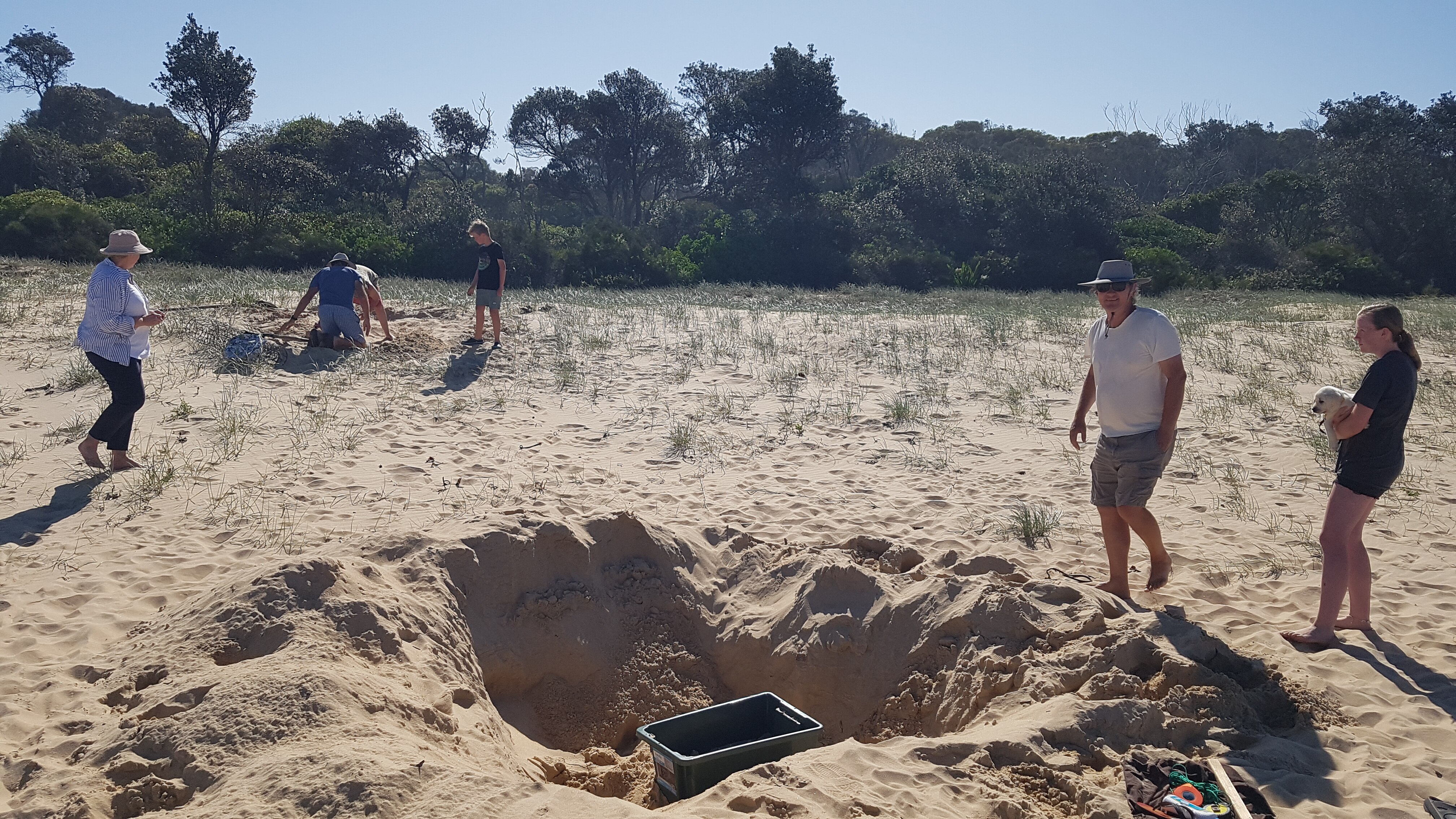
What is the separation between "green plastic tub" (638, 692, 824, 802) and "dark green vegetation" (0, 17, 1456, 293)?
2106 cm

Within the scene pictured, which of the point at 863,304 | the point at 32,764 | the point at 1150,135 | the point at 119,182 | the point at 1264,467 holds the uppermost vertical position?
the point at 1150,135

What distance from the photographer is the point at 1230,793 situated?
11.0 feet

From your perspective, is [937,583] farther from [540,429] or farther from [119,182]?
[119,182]

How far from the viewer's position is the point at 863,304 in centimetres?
2061

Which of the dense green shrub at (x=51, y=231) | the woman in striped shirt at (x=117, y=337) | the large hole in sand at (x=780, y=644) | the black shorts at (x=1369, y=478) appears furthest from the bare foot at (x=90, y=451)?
the dense green shrub at (x=51, y=231)

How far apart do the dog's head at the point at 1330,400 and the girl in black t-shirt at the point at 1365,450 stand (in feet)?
0.15

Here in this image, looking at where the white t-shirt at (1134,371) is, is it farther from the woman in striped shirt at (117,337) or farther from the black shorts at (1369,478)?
the woman in striped shirt at (117,337)

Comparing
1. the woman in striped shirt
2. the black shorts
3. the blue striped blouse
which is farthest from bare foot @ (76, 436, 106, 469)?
the black shorts

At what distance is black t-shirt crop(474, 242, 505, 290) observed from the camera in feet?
36.4

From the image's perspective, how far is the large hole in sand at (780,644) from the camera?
4340 millimetres

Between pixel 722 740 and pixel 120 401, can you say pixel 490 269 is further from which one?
pixel 722 740

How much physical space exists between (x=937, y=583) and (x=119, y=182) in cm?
3153

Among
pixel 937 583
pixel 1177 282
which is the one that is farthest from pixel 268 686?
pixel 1177 282

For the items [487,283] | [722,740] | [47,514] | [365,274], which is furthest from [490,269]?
[722,740]
